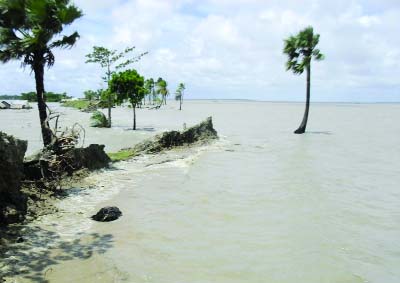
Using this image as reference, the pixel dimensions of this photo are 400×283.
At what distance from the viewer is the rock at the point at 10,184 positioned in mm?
11242

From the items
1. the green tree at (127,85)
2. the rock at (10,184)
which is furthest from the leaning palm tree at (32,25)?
the green tree at (127,85)

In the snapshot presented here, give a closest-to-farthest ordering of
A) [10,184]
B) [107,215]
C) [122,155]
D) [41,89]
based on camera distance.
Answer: [10,184], [107,215], [41,89], [122,155]

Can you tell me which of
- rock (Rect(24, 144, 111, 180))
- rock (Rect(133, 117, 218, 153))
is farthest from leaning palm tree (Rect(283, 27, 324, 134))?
rock (Rect(24, 144, 111, 180))

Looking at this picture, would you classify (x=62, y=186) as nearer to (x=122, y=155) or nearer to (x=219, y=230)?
(x=219, y=230)

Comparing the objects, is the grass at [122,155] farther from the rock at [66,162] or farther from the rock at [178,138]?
the rock at [66,162]

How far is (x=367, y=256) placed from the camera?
10.1m

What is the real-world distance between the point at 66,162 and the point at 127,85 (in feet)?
90.5

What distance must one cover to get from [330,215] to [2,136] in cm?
1047

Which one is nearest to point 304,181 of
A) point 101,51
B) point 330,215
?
point 330,215

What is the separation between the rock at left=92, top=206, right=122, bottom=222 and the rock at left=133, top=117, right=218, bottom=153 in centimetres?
1236

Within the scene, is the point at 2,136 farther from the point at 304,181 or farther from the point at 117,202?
the point at 304,181

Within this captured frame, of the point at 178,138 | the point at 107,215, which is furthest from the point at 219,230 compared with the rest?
the point at 178,138

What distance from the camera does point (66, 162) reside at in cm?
1562

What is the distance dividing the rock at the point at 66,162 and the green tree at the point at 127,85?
2265 centimetres
